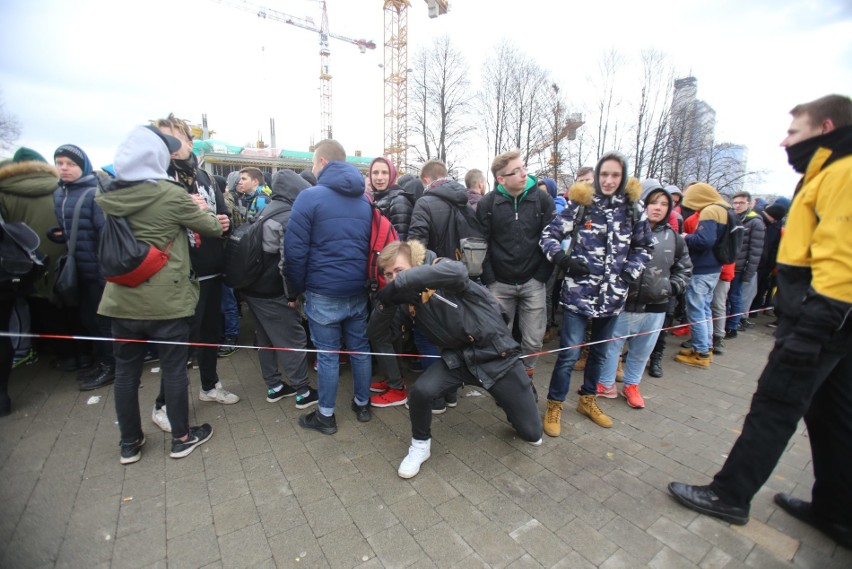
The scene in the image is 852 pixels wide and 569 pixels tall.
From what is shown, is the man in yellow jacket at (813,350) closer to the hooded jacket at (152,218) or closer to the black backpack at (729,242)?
the black backpack at (729,242)

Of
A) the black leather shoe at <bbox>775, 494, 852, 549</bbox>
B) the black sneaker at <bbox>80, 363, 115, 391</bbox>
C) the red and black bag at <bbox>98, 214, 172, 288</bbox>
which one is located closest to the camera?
the black leather shoe at <bbox>775, 494, 852, 549</bbox>

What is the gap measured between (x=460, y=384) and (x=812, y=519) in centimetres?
216

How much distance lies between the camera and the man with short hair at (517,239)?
11.1 feet

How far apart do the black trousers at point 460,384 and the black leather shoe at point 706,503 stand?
91cm

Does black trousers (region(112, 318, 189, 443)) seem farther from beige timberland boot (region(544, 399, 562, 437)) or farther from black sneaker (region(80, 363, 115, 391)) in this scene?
beige timberland boot (region(544, 399, 562, 437))

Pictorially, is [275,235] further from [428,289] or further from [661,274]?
[661,274]

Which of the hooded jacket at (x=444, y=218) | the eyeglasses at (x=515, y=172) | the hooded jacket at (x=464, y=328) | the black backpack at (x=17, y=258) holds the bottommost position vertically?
the hooded jacket at (x=464, y=328)

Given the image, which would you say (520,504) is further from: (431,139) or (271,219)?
(431,139)

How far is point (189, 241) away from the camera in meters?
2.80

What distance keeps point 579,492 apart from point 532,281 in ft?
5.61

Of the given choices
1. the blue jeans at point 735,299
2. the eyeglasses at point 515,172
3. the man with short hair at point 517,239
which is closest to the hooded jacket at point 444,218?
the man with short hair at point 517,239

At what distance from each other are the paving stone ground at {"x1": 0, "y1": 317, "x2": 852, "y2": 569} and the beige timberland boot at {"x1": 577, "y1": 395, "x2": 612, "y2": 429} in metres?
0.07

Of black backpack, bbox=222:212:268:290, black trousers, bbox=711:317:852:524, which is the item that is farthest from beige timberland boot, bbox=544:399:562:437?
black backpack, bbox=222:212:268:290

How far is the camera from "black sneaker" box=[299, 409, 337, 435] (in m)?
3.05
